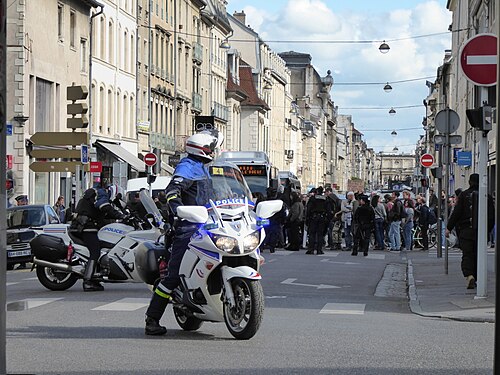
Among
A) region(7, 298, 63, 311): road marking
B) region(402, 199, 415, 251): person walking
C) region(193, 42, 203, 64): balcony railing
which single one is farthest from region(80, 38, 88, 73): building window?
region(7, 298, 63, 311): road marking

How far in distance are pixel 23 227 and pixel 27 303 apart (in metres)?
13.3

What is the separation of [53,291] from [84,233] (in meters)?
0.99

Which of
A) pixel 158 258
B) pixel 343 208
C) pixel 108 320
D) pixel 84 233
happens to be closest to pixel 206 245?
pixel 158 258

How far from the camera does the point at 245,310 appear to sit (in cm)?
1058

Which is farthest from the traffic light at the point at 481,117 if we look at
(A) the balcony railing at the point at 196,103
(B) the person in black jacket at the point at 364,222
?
(A) the balcony railing at the point at 196,103

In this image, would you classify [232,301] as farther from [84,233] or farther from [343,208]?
[343,208]

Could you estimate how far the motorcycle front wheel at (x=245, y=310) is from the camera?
10391 mm

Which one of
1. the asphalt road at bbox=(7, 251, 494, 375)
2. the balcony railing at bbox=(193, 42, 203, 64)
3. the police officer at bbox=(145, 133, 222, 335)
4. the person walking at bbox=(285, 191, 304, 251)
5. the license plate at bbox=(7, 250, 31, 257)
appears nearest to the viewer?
the asphalt road at bbox=(7, 251, 494, 375)

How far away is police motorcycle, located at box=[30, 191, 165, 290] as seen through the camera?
1662cm

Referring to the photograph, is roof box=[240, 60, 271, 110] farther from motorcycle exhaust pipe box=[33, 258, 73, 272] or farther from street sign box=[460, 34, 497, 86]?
street sign box=[460, 34, 497, 86]

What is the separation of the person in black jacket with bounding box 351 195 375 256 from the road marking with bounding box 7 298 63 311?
18553 mm

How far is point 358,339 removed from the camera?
11297mm

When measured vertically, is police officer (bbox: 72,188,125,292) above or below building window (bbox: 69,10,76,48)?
below

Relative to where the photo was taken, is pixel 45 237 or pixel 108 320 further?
pixel 45 237
